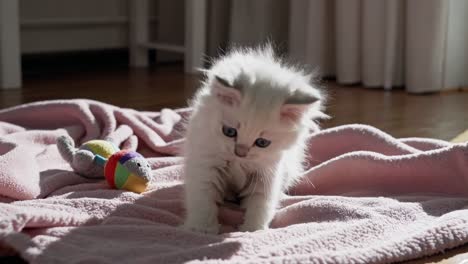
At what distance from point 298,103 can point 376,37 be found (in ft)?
6.40

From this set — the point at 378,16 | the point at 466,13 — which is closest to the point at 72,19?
the point at 378,16

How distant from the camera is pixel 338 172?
4.95 ft

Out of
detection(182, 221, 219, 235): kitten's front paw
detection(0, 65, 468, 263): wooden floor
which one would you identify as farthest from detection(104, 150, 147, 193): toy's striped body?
detection(0, 65, 468, 263): wooden floor

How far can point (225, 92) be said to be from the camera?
3.78ft

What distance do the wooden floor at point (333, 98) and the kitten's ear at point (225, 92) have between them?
1.01 metres

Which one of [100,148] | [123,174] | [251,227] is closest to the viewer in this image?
[251,227]

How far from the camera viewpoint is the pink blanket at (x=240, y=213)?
3.54ft

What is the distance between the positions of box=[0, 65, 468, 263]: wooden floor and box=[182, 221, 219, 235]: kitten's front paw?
99cm

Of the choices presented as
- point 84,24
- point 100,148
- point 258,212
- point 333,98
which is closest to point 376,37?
point 333,98

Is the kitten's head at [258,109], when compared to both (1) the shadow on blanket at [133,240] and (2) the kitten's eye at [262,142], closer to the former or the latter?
(2) the kitten's eye at [262,142]

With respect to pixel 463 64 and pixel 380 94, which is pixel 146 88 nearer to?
pixel 380 94

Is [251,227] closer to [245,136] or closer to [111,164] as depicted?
[245,136]

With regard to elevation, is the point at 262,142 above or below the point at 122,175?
above

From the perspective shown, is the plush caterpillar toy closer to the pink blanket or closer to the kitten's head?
the pink blanket
